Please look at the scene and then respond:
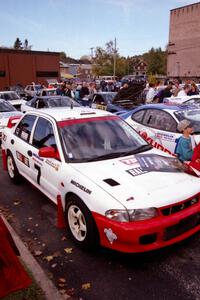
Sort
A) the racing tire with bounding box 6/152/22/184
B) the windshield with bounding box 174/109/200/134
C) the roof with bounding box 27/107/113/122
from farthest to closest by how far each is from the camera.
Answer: the windshield with bounding box 174/109/200/134 → the racing tire with bounding box 6/152/22/184 → the roof with bounding box 27/107/113/122

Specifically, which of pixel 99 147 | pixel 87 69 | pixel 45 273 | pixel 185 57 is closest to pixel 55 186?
pixel 99 147

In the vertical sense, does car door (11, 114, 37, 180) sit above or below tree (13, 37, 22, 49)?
below

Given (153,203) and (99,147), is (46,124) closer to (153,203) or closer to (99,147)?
(99,147)

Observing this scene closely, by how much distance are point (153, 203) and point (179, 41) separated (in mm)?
60023

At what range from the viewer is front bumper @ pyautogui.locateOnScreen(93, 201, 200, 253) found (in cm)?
315

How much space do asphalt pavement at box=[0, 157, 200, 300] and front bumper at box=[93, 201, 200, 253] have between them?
0.32 meters

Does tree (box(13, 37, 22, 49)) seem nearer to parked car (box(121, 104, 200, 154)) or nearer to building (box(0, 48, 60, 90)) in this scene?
building (box(0, 48, 60, 90))

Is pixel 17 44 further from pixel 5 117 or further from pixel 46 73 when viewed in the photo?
pixel 5 117

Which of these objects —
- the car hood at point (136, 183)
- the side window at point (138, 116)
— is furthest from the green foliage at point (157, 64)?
the car hood at point (136, 183)

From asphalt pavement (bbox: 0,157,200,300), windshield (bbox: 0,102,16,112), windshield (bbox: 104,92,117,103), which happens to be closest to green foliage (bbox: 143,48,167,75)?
windshield (bbox: 104,92,117,103)

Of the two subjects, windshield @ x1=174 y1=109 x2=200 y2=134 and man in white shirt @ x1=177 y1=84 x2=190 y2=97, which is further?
man in white shirt @ x1=177 y1=84 x2=190 y2=97

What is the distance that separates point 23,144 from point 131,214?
2864mm

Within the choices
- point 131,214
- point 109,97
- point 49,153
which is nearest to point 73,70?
point 109,97

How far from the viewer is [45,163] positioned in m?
4.53
